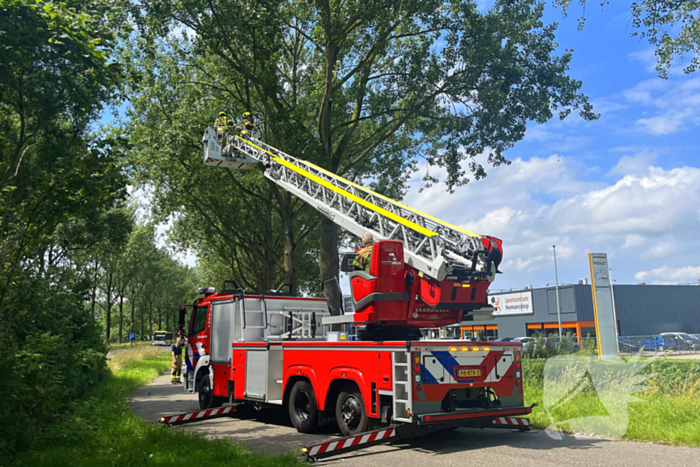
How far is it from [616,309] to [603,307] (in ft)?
128

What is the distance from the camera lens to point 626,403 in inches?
408

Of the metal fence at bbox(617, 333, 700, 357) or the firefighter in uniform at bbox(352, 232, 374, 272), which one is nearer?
the firefighter in uniform at bbox(352, 232, 374, 272)

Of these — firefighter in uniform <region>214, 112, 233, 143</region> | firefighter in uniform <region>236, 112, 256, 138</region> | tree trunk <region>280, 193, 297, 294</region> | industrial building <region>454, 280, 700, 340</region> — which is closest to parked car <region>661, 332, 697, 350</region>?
industrial building <region>454, 280, 700, 340</region>

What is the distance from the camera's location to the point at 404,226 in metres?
9.73

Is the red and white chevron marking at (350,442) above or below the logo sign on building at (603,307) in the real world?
below

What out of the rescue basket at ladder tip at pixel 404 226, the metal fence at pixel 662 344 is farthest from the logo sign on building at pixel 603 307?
the metal fence at pixel 662 344

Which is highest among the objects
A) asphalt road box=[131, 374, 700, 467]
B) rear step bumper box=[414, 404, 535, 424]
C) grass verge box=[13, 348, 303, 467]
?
rear step bumper box=[414, 404, 535, 424]

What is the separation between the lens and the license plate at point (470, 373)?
8.35 m

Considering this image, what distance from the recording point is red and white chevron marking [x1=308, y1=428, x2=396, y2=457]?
24.4 feet

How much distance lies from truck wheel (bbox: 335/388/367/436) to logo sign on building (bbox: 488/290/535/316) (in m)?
48.1

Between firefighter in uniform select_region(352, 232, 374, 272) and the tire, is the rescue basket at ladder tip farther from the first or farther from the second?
the tire

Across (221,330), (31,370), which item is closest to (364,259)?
(221,330)

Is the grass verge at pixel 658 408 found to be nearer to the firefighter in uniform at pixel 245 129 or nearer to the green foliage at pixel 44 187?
the green foliage at pixel 44 187

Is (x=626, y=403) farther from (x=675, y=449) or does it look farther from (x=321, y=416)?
(x=321, y=416)
